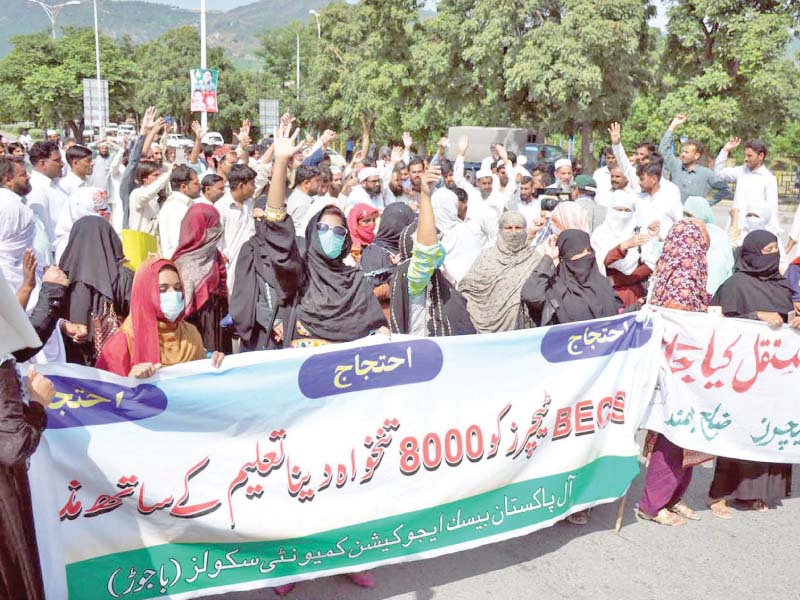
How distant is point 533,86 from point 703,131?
161 inches

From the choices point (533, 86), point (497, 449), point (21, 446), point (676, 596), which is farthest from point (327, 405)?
point (533, 86)

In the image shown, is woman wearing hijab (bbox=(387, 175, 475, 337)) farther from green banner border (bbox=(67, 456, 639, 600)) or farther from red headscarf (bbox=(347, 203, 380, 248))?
red headscarf (bbox=(347, 203, 380, 248))

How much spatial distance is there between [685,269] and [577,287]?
65cm

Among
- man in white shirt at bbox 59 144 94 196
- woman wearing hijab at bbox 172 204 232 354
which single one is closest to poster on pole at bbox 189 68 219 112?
man in white shirt at bbox 59 144 94 196

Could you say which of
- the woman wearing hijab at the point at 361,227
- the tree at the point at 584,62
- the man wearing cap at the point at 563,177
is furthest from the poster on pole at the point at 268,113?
the woman wearing hijab at the point at 361,227

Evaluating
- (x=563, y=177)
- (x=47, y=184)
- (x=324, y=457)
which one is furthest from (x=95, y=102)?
(x=324, y=457)

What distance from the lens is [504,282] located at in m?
4.66

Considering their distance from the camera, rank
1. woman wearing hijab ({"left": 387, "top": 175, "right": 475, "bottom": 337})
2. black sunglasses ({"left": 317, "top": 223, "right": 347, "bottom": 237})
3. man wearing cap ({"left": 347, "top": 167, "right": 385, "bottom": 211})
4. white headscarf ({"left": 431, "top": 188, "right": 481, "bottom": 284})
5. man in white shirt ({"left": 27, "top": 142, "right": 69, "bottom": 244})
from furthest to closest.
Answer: man wearing cap ({"left": 347, "top": 167, "right": 385, "bottom": 211})
man in white shirt ({"left": 27, "top": 142, "right": 69, "bottom": 244})
white headscarf ({"left": 431, "top": 188, "right": 481, "bottom": 284})
woman wearing hijab ({"left": 387, "top": 175, "right": 475, "bottom": 337})
black sunglasses ({"left": 317, "top": 223, "right": 347, "bottom": 237})

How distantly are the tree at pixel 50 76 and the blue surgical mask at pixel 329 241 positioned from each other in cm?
4571

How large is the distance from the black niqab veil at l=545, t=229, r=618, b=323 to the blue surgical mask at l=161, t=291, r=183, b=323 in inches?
74.1

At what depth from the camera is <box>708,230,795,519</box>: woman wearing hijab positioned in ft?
14.9

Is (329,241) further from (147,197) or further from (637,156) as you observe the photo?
(637,156)

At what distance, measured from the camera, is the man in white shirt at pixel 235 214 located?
6.25 meters

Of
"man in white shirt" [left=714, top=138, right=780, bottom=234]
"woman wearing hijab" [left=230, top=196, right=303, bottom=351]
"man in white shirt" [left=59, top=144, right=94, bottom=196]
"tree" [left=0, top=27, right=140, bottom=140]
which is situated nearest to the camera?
"woman wearing hijab" [left=230, top=196, right=303, bottom=351]
